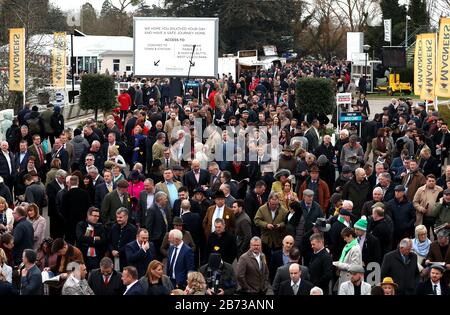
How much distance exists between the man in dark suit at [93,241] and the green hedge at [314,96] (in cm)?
1645

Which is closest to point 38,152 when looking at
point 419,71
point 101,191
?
point 101,191

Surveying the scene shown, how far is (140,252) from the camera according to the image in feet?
46.5

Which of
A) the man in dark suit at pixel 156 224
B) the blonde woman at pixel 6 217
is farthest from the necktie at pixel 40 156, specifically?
the man in dark suit at pixel 156 224

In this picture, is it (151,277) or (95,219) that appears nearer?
(151,277)

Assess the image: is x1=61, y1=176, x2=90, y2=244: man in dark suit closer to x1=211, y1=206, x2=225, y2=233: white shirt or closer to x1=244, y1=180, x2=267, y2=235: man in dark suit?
x1=211, y1=206, x2=225, y2=233: white shirt

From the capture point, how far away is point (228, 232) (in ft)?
50.0

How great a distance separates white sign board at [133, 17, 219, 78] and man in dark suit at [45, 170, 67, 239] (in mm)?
22413

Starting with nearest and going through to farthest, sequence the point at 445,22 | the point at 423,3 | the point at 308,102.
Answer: the point at 445,22 < the point at 308,102 < the point at 423,3

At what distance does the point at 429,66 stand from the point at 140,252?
18537 mm

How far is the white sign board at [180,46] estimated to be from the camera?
40.4 m

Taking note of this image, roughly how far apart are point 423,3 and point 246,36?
13.9 m

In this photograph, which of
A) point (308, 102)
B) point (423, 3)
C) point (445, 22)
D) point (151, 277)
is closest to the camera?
point (151, 277)

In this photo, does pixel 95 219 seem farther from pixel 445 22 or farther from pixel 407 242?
pixel 445 22

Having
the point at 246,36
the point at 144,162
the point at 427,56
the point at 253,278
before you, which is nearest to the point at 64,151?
the point at 144,162
